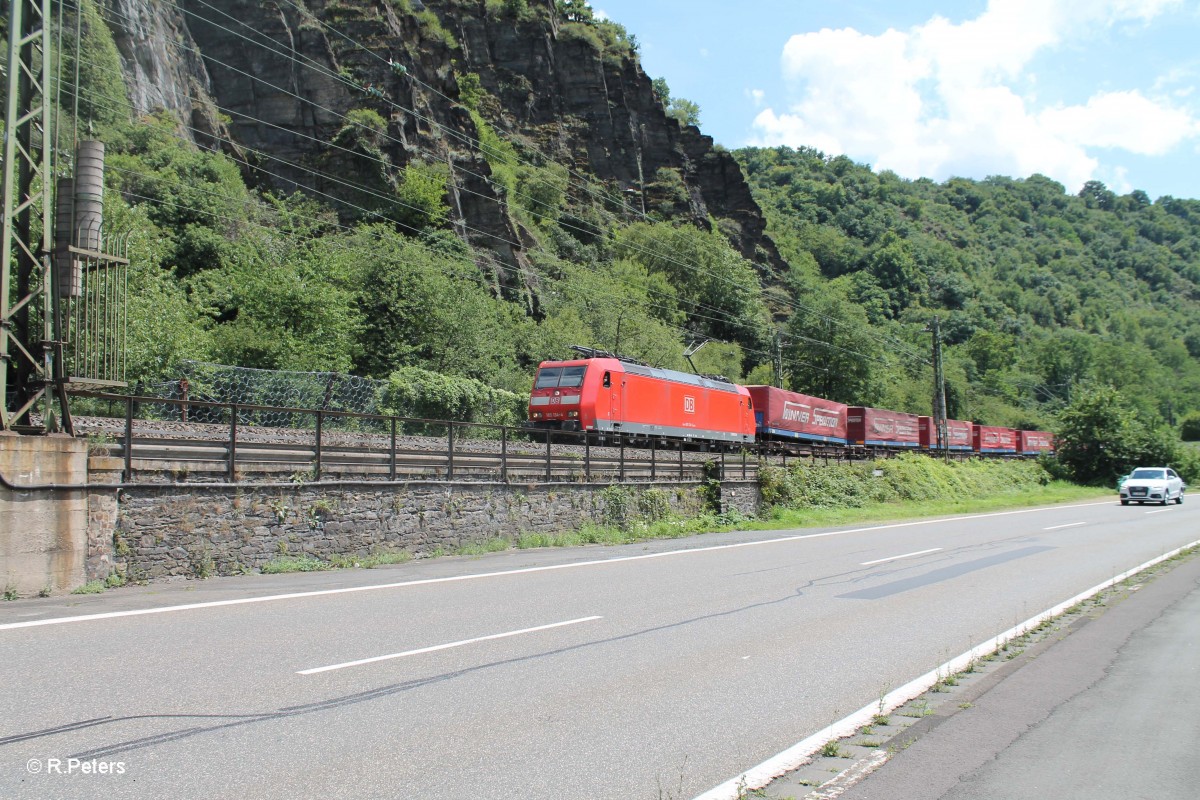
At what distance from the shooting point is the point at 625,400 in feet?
105

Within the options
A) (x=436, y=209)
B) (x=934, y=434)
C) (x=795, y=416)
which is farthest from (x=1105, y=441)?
(x=436, y=209)

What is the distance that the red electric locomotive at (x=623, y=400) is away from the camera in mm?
30375

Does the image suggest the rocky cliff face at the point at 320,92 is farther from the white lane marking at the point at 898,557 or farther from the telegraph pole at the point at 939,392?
the white lane marking at the point at 898,557

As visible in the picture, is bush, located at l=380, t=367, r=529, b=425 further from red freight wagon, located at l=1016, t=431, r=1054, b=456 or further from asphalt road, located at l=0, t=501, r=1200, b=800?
red freight wagon, located at l=1016, t=431, r=1054, b=456

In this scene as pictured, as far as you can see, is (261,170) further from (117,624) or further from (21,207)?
(117,624)

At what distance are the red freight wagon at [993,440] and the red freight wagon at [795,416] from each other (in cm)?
1977

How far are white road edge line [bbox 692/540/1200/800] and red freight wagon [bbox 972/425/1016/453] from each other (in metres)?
60.7

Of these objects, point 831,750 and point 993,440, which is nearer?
point 831,750

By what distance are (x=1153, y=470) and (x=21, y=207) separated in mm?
46367

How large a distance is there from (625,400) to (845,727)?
26.1m

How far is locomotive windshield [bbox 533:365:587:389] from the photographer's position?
30641mm

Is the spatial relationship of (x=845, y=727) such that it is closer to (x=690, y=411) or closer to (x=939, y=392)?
(x=690, y=411)

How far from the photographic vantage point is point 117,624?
879cm

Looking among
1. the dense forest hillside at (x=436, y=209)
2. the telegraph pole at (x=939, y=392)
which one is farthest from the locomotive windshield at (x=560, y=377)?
the telegraph pole at (x=939, y=392)
